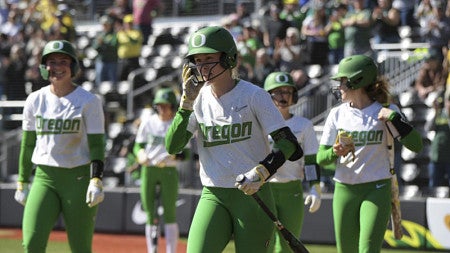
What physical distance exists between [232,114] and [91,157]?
228 centimetres

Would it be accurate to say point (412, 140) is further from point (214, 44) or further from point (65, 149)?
point (65, 149)

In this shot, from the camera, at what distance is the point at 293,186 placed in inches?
387

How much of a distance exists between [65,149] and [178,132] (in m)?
2.22

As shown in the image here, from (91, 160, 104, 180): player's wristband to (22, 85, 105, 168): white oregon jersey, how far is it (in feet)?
0.62

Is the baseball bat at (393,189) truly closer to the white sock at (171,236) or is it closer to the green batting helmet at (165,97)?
the white sock at (171,236)

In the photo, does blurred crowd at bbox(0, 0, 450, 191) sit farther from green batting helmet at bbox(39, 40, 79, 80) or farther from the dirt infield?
green batting helmet at bbox(39, 40, 79, 80)

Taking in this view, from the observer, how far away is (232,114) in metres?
6.99

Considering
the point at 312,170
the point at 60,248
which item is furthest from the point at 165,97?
the point at 312,170

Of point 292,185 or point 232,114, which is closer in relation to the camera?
point 232,114

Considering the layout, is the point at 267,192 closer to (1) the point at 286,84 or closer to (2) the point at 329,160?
(2) the point at 329,160

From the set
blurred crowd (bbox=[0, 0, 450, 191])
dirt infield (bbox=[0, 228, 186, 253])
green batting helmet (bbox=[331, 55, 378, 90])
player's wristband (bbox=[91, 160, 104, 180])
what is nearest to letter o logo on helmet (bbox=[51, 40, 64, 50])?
player's wristband (bbox=[91, 160, 104, 180])

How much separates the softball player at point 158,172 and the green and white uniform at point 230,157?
19.6ft

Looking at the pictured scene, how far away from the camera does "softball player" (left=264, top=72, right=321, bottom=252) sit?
956 cm

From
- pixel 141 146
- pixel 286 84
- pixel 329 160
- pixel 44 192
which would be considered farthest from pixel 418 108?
pixel 44 192
